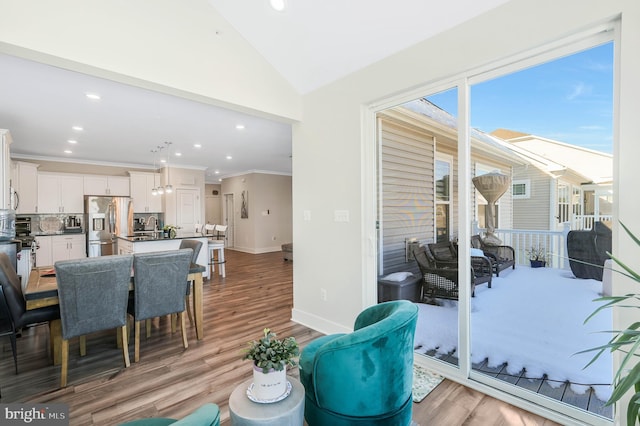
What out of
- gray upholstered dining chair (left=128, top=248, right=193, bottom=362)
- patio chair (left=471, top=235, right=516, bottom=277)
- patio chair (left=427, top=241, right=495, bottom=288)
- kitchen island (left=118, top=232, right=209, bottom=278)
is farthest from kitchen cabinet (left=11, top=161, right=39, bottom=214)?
patio chair (left=471, top=235, right=516, bottom=277)

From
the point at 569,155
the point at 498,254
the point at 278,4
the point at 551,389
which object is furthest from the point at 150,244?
the point at 569,155

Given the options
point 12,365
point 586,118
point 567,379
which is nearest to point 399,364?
point 567,379

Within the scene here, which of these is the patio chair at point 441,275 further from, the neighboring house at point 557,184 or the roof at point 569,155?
the roof at point 569,155

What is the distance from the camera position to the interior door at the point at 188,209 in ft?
27.4

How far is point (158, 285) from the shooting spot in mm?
2820

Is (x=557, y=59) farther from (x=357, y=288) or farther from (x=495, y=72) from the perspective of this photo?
(x=357, y=288)

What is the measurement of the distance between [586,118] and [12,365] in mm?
4888

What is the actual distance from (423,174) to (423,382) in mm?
1750

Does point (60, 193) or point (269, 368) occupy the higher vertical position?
point (60, 193)

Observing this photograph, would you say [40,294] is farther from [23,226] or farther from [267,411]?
[23,226]

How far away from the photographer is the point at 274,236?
404 inches

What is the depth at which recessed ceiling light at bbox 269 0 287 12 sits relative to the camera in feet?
8.47

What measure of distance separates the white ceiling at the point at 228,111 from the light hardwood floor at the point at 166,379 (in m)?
2.75

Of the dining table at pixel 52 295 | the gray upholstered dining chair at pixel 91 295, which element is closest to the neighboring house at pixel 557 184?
the dining table at pixel 52 295
